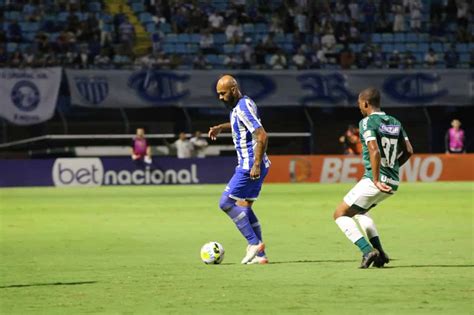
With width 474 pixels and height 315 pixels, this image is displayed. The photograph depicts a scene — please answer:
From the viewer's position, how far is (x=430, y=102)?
3869 cm

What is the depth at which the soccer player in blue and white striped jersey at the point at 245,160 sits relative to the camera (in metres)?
13.3

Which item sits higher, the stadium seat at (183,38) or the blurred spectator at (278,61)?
the stadium seat at (183,38)

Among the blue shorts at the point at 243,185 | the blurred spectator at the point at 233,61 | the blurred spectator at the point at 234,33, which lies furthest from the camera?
the blurred spectator at the point at 234,33

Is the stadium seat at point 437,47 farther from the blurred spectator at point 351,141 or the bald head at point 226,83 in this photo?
the bald head at point 226,83

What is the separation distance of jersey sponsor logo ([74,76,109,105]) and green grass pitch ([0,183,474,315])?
914 cm

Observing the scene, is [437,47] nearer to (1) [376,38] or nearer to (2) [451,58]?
(2) [451,58]

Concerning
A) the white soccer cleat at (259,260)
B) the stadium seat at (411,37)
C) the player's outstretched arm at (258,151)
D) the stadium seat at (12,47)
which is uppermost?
the player's outstretched arm at (258,151)

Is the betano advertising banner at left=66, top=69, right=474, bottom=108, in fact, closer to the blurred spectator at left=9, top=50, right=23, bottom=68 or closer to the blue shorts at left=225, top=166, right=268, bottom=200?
the blurred spectator at left=9, top=50, right=23, bottom=68

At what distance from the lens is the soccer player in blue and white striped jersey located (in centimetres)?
1332

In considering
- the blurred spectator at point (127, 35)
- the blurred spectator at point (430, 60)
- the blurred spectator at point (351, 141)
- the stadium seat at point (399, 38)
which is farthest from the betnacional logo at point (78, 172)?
A: the blurred spectator at point (430, 60)

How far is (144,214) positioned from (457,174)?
56.8 ft

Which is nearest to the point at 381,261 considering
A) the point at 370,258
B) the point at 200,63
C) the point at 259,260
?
the point at 370,258

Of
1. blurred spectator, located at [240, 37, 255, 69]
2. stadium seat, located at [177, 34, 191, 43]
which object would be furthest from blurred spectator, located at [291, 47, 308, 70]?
stadium seat, located at [177, 34, 191, 43]

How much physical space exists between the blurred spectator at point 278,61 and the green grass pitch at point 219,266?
39.2 ft
